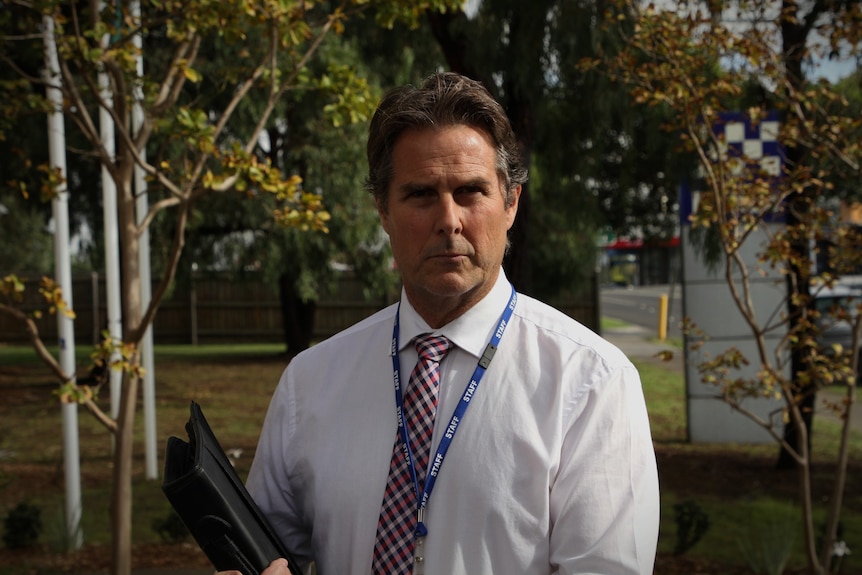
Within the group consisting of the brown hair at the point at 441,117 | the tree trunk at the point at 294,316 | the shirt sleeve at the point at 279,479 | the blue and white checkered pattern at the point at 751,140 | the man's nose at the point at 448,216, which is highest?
the blue and white checkered pattern at the point at 751,140

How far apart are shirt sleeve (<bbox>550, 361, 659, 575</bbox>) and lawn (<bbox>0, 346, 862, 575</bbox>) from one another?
412cm

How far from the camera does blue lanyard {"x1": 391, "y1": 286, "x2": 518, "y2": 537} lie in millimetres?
1784

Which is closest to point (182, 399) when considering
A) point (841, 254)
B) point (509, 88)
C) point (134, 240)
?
point (509, 88)

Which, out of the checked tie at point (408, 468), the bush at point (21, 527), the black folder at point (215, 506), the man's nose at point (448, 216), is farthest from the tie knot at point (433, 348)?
the bush at point (21, 527)

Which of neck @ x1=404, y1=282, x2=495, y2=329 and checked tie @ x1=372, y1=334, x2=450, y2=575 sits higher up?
neck @ x1=404, y1=282, x2=495, y2=329

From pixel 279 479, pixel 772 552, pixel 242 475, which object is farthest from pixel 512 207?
pixel 242 475

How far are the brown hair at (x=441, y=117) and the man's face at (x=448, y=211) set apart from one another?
18mm

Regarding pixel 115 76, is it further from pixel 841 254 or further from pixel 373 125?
pixel 841 254

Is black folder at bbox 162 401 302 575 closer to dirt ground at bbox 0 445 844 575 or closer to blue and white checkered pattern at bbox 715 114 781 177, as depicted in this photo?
dirt ground at bbox 0 445 844 575

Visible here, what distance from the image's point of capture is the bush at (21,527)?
616cm

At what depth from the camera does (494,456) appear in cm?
176

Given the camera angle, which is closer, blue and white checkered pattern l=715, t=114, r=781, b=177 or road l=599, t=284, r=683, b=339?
blue and white checkered pattern l=715, t=114, r=781, b=177

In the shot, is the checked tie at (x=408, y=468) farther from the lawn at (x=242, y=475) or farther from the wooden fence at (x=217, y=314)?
the wooden fence at (x=217, y=314)

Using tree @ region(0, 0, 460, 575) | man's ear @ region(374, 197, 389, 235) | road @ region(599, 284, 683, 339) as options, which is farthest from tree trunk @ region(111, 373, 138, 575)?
road @ region(599, 284, 683, 339)
